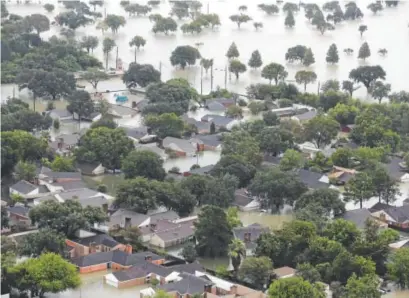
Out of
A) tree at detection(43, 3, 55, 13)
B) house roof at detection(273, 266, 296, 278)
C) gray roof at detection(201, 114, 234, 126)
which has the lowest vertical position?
house roof at detection(273, 266, 296, 278)

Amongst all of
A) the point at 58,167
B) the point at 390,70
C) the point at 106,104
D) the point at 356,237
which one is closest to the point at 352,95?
the point at 390,70

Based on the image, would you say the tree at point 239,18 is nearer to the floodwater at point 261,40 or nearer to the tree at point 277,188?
the floodwater at point 261,40

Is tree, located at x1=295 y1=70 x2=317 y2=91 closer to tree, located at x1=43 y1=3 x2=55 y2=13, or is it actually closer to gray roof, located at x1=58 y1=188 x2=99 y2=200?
gray roof, located at x1=58 y1=188 x2=99 y2=200

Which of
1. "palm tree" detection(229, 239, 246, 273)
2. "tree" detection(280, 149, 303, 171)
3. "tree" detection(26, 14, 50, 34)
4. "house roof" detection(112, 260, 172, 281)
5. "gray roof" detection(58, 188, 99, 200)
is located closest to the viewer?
"house roof" detection(112, 260, 172, 281)

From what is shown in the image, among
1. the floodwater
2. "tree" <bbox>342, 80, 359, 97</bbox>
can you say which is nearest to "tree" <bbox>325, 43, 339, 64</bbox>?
the floodwater

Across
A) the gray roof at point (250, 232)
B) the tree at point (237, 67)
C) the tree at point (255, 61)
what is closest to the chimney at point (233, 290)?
the gray roof at point (250, 232)

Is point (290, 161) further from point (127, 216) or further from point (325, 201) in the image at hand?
point (127, 216)

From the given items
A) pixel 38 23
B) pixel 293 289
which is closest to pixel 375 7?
pixel 38 23

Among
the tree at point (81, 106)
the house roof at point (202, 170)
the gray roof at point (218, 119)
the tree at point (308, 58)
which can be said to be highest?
the tree at point (308, 58)
